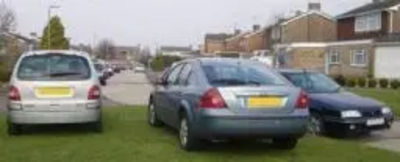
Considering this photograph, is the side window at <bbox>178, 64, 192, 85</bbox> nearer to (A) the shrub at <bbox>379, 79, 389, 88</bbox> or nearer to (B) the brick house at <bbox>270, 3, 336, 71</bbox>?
(A) the shrub at <bbox>379, 79, 389, 88</bbox>

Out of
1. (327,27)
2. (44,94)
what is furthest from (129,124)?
(327,27)

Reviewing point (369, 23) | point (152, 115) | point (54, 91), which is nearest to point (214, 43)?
point (369, 23)

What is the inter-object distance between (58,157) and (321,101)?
19.6 ft

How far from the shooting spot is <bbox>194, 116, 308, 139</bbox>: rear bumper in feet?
30.7

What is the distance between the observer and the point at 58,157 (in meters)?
9.54

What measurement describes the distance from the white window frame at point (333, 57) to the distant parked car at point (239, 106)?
47116 millimetres

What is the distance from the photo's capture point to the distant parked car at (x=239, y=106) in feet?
30.8

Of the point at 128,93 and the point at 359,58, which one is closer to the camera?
the point at 128,93

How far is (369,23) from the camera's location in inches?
2063

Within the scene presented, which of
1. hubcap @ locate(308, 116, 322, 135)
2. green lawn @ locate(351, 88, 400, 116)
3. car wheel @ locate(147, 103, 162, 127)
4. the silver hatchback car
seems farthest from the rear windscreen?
green lawn @ locate(351, 88, 400, 116)

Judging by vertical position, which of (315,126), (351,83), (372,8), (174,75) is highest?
(372,8)

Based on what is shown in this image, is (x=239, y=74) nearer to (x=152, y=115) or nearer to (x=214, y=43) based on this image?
(x=152, y=115)

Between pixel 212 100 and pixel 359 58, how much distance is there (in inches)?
1751

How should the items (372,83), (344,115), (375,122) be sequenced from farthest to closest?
(372,83), (375,122), (344,115)
